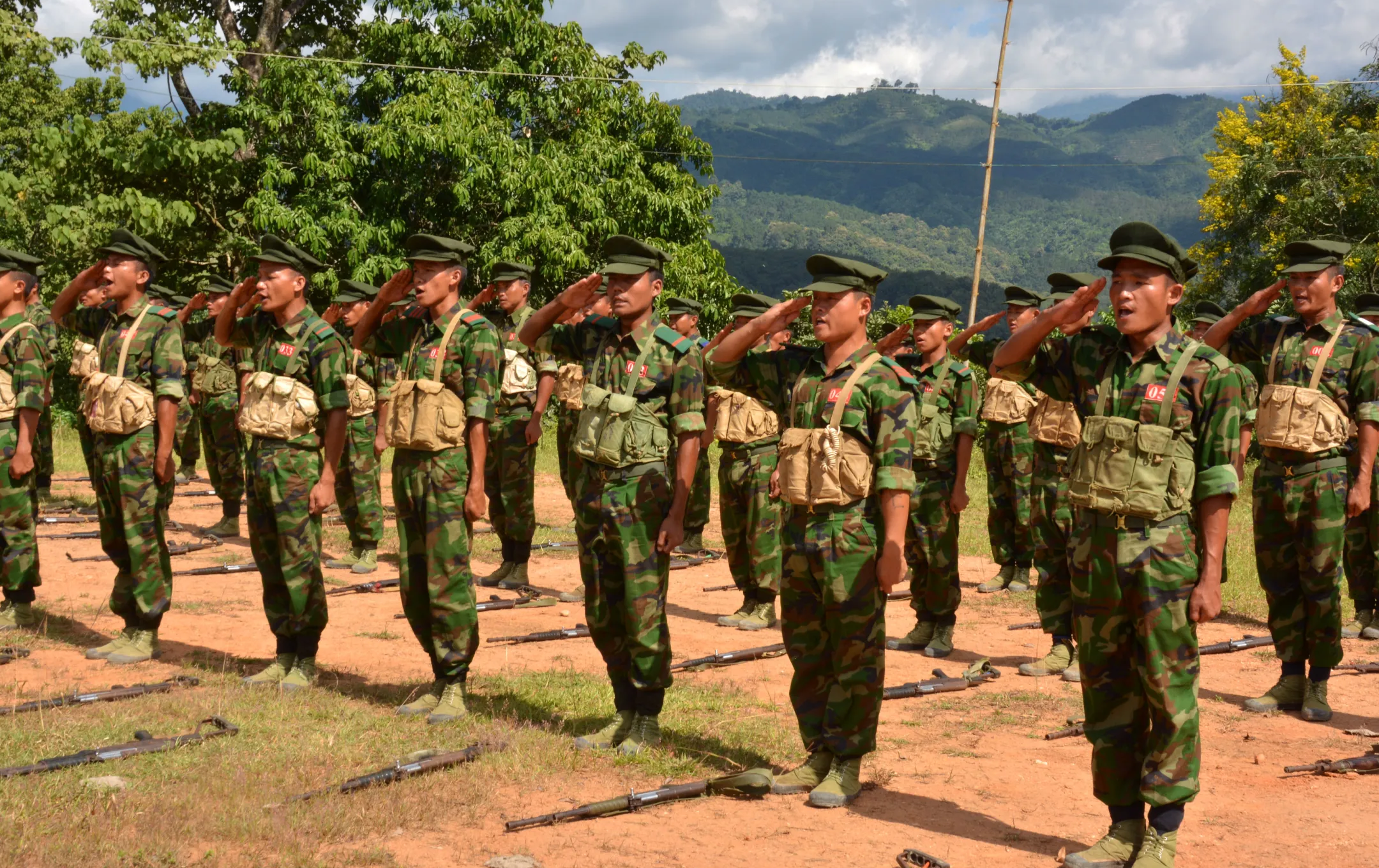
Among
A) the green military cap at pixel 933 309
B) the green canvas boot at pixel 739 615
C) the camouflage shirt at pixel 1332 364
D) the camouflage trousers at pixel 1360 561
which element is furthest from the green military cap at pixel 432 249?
the camouflage trousers at pixel 1360 561

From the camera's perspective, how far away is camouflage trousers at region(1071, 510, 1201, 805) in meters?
5.11

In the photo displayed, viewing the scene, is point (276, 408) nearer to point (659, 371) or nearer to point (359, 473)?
point (659, 371)

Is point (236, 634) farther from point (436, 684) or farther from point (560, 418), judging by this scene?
point (560, 418)

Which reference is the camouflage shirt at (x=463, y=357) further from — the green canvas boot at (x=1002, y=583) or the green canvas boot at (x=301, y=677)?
the green canvas boot at (x=1002, y=583)

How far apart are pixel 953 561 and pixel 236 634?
17.9 feet

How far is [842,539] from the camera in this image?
18.9 ft

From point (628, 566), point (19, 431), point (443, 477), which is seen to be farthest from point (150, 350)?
point (628, 566)

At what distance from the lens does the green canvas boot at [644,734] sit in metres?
6.64

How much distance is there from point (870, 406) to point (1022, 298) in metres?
4.01

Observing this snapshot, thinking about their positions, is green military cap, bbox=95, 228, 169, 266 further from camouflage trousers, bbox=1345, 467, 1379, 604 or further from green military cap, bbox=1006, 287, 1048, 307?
camouflage trousers, bbox=1345, 467, 1379, 604

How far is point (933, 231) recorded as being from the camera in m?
183

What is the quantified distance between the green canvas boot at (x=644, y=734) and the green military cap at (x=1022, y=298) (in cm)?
441

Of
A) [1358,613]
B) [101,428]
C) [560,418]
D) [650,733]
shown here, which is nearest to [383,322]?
[101,428]

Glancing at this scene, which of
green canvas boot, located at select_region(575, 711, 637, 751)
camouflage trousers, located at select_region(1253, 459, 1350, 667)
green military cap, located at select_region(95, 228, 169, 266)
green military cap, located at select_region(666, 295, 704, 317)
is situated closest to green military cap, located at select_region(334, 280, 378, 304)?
green military cap, located at select_region(666, 295, 704, 317)
